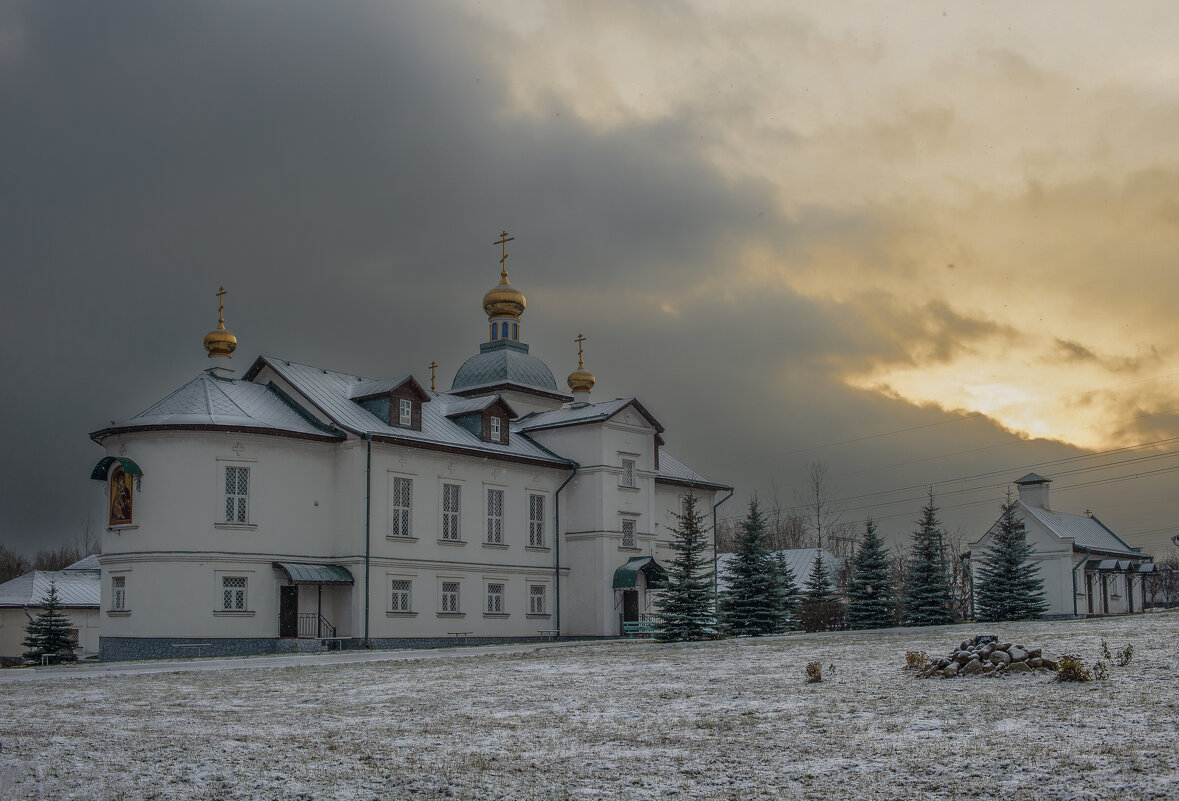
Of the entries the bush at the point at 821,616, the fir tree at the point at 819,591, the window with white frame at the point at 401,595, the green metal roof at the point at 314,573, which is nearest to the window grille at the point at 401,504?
the window with white frame at the point at 401,595

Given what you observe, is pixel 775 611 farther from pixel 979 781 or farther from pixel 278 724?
pixel 979 781

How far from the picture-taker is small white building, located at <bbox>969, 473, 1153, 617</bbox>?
55.1 metres

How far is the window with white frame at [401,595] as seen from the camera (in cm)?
3688

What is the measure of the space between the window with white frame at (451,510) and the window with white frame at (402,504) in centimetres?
152

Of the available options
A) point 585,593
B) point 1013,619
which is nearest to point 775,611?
point 585,593

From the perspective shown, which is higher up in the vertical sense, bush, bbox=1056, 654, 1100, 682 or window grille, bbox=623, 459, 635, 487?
window grille, bbox=623, 459, 635, 487

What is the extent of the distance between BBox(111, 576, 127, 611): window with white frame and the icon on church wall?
161 cm

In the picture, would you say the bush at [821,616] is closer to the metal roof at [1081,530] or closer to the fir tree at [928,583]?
the fir tree at [928,583]

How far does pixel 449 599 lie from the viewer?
1533 inches

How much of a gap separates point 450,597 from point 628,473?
8801 mm

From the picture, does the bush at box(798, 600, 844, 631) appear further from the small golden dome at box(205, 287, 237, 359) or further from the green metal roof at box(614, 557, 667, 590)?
the small golden dome at box(205, 287, 237, 359)

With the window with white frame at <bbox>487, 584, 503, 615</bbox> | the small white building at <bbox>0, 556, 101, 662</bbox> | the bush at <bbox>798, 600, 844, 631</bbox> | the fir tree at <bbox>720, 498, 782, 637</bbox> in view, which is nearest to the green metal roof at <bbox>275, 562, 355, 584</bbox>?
the window with white frame at <bbox>487, 584, 503, 615</bbox>

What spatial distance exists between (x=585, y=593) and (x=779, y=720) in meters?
29.0

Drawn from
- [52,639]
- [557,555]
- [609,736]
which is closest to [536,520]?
[557,555]
